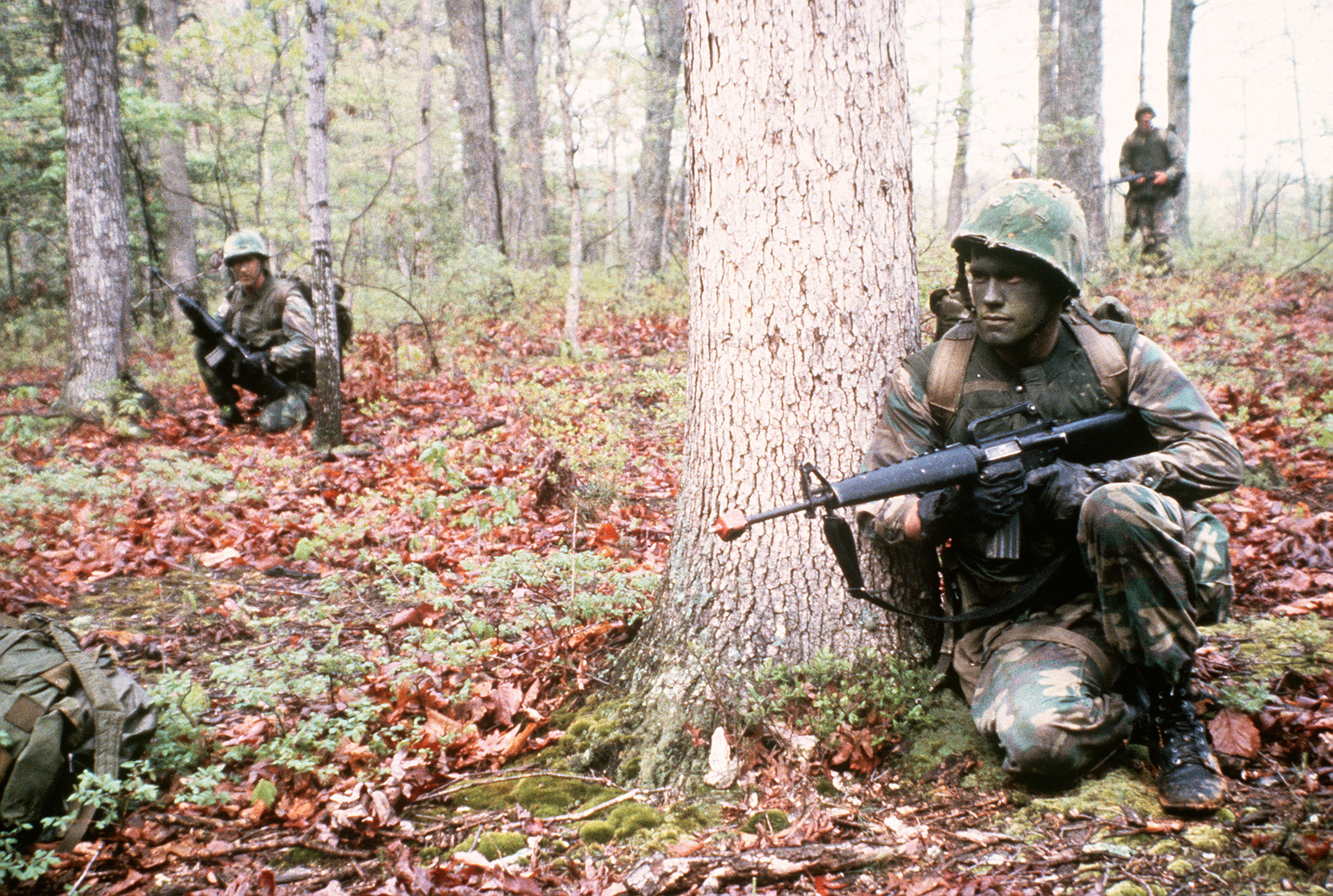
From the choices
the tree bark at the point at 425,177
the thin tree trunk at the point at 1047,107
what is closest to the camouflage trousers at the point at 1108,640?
the thin tree trunk at the point at 1047,107

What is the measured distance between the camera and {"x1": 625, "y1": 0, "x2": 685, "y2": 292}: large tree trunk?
46.8 ft

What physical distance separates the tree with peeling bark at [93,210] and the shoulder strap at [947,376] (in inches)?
323

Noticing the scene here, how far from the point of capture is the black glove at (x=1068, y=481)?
2.64m

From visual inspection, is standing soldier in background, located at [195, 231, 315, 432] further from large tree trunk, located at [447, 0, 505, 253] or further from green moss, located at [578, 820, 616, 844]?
green moss, located at [578, 820, 616, 844]

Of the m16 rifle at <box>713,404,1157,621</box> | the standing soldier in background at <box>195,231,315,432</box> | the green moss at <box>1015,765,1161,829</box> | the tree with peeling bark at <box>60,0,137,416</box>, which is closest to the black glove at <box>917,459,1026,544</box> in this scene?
the m16 rifle at <box>713,404,1157,621</box>

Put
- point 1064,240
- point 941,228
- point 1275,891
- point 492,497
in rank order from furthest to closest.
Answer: point 941,228 → point 492,497 → point 1064,240 → point 1275,891

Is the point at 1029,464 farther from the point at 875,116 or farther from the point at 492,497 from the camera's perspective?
the point at 492,497

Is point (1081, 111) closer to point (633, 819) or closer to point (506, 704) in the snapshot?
point (506, 704)

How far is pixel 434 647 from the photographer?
11.1 feet

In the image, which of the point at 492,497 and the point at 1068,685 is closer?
the point at 1068,685

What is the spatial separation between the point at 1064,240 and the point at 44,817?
3988mm

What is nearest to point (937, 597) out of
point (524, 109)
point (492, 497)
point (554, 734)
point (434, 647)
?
point (554, 734)

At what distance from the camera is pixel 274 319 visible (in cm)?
835

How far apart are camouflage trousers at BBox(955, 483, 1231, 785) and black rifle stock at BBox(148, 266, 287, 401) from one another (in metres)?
7.75
